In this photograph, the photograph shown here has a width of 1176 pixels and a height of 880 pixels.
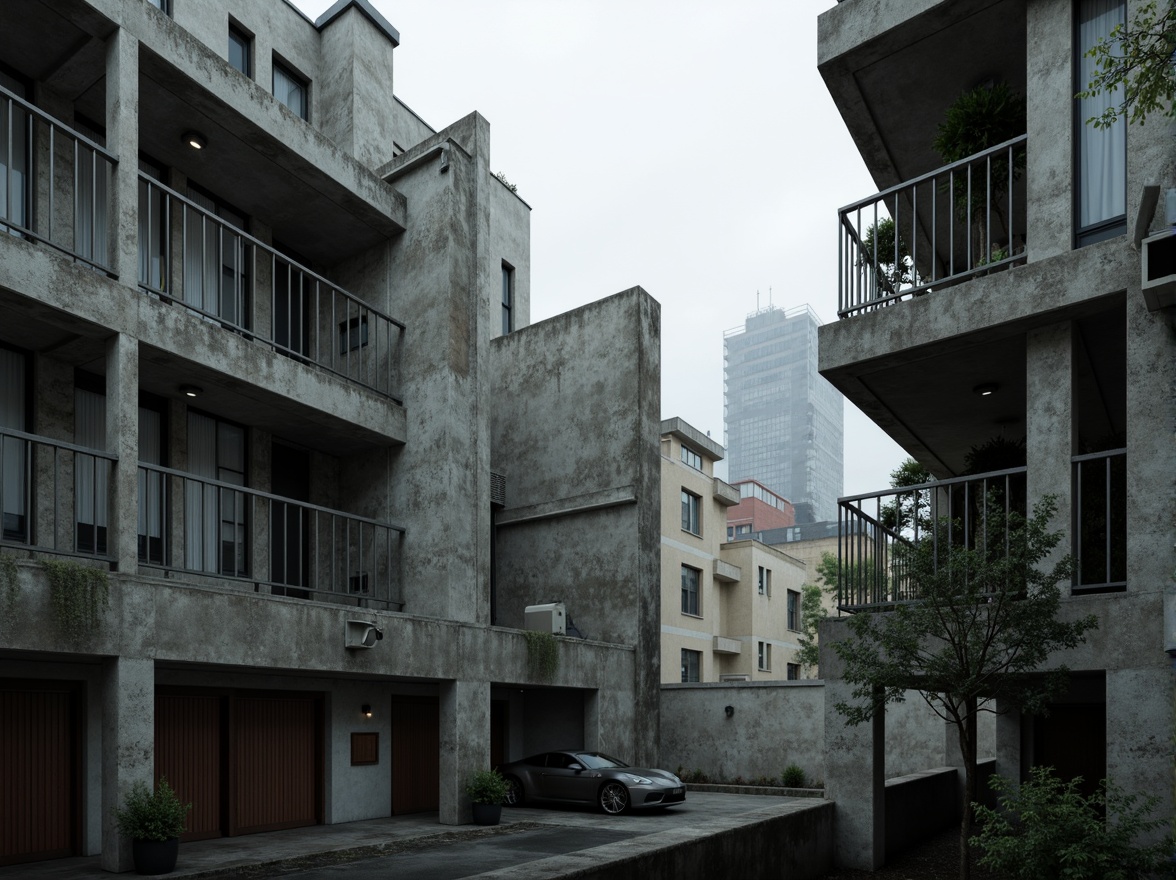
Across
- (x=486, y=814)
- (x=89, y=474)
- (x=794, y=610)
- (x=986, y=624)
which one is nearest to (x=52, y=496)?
(x=89, y=474)

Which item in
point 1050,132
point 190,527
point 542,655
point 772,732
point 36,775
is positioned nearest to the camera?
point 1050,132

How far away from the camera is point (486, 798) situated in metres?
17.9

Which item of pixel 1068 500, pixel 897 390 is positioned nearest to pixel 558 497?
pixel 897 390

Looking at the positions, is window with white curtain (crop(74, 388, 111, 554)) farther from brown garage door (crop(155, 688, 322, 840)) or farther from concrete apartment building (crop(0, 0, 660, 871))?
brown garage door (crop(155, 688, 322, 840))

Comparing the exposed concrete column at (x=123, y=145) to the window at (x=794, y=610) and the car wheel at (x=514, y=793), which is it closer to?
the car wheel at (x=514, y=793)

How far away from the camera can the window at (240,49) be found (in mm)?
20078

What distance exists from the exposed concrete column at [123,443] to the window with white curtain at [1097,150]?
1196 centimetres

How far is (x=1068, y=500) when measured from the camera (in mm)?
11562

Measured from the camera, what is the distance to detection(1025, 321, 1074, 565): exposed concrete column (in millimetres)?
11594

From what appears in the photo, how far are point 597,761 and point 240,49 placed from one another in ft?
51.2

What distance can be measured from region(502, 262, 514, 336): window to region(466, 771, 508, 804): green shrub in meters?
13.2

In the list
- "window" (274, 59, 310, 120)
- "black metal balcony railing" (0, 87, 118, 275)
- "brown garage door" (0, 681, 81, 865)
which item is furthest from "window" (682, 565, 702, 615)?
"black metal balcony railing" (0, 87, 118, 275)

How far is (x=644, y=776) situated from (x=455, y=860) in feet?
21.3

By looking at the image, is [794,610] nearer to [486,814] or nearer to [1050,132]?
[486,814]
